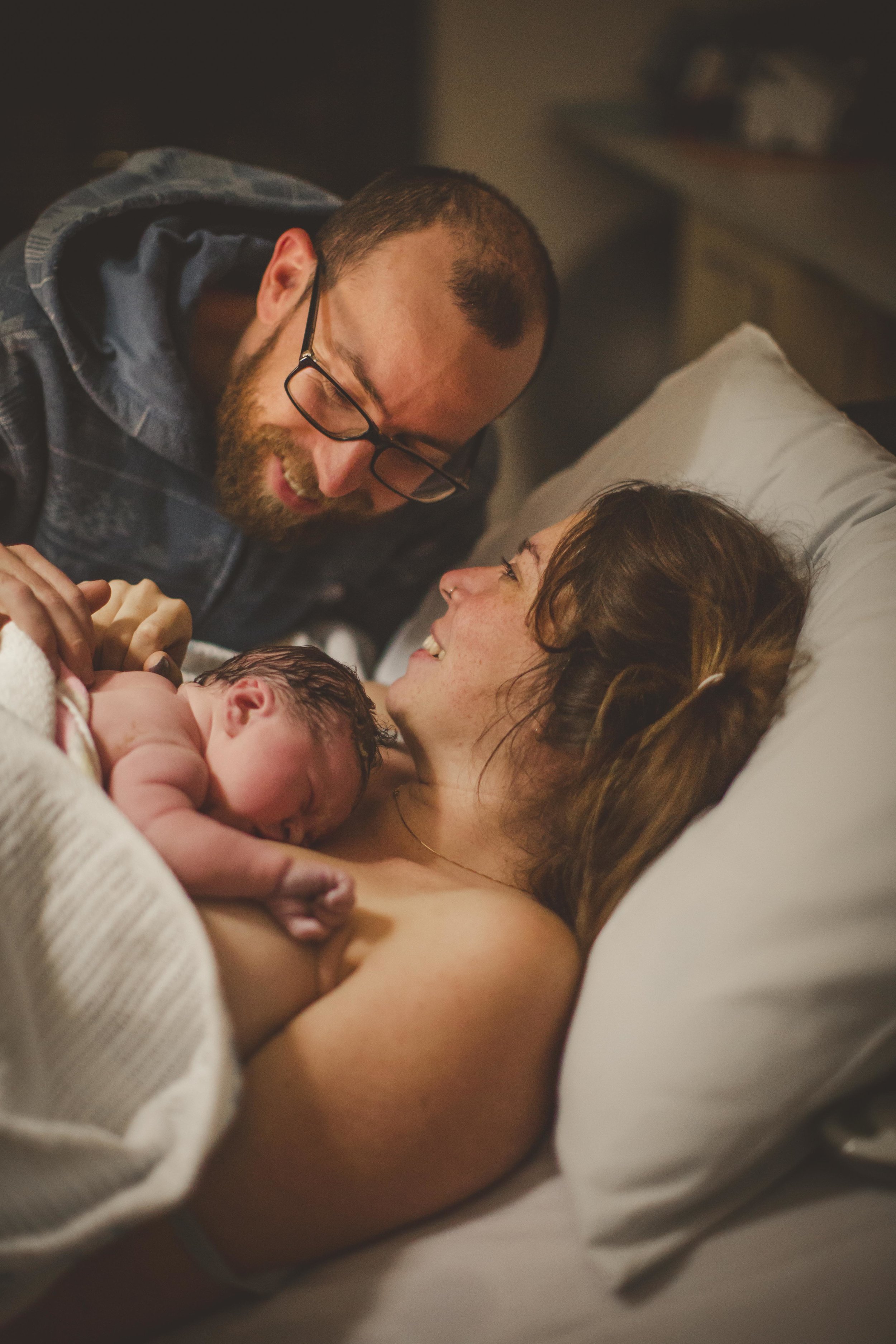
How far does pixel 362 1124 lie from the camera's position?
712mm

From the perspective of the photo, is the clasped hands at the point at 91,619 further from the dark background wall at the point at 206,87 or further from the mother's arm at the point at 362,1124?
the dark background wall at the point at 206,87

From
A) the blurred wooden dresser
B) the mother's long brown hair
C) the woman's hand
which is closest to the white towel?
the woman's hand

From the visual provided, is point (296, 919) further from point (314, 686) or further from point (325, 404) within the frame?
point (325, 404)

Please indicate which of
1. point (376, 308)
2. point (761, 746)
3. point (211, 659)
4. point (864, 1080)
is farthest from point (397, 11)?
point (864, 1080)

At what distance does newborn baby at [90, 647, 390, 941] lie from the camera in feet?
2.44

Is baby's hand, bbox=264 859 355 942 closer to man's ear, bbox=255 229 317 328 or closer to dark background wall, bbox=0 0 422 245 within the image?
man's ear, bbox=255 229 317 328

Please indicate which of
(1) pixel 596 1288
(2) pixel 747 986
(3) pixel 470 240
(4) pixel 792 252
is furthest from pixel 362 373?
(4) pixel 792 252

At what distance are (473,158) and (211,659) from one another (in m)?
2.31

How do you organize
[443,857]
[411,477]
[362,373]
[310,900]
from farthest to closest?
[411,477] → [362,373] → [443,857] → [310,900]

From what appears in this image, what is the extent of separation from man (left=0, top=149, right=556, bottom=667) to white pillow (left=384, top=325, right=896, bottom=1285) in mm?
596

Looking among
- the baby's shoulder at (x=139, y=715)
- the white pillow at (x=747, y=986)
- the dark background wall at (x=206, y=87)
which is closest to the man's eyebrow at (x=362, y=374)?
the baby's shoulder at (x=139, y=715)

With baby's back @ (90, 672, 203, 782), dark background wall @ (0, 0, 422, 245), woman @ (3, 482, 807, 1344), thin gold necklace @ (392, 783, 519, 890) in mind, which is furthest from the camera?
dark background wall @ (0, 0, 422, 245)

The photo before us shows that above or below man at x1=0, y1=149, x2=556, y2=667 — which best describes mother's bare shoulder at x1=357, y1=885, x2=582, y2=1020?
below

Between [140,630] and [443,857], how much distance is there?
1.28 ft
